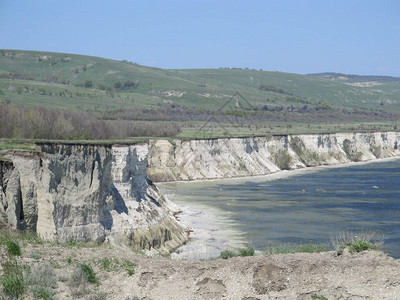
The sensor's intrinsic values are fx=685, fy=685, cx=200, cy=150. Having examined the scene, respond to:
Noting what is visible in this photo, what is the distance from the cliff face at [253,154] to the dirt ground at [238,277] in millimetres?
53658

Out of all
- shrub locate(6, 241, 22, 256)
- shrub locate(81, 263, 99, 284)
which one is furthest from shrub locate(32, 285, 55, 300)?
shrub locate(6, 241, 22, 256)

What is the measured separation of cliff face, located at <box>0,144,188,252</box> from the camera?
1059 inches

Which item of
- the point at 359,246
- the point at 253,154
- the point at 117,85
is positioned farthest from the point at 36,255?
the point at 117,85

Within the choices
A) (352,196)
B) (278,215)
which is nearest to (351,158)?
(352,196)

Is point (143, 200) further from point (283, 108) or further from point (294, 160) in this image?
point (283, 108)

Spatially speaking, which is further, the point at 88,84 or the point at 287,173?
the point at 88,84

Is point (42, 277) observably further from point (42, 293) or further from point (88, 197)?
point (88, 197)

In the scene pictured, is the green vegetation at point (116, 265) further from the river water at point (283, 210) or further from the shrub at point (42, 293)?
the river water at point (283, 210)

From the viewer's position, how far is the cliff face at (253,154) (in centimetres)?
7644

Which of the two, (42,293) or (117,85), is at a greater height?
(117,85)

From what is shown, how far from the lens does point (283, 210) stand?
50344mm

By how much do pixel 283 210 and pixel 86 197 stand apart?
22167mm

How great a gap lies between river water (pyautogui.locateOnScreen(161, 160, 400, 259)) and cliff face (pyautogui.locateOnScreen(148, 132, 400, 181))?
4.56 m

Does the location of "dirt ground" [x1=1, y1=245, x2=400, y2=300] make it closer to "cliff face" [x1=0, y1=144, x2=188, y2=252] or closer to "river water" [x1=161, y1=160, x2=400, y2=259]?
"river water" [x1=161, y1=160, x2=400, y2=259]
